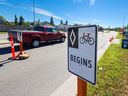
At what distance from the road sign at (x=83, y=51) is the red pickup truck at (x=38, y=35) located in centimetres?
1019

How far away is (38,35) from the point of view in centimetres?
1362

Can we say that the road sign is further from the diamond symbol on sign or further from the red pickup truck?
the red pickup truck

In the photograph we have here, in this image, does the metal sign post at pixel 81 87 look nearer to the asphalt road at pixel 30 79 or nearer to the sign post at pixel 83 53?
the sign post at pixel 83 53

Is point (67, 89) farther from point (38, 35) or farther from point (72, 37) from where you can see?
point (38, 35)

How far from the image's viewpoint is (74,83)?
5.25 m

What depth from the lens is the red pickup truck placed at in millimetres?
12154

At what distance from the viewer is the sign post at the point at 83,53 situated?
53.3 inches

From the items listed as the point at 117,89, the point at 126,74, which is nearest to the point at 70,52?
the point at 117,89

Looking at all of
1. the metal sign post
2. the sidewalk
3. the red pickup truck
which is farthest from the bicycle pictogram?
the red pickup truck

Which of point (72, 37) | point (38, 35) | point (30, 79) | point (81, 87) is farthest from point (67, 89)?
point (38, 35)

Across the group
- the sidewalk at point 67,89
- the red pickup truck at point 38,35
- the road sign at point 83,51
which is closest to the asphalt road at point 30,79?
the sidewalk at point 67,89

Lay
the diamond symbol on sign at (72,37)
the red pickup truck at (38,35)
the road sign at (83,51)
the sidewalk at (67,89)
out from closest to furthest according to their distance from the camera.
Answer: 1. the road sign at (83,51)
2. the diamond symbol on sign at (72,37)
3. the sidewalk at (67,89)
4. the red pickup truck at (38,35)

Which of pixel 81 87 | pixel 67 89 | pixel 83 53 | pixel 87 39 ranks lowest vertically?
pixel 67 89

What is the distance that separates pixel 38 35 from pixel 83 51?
12.5m
